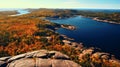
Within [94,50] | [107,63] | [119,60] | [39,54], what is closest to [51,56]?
[39,54]

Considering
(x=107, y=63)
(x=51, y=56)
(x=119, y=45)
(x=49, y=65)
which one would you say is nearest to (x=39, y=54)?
(x=51, y=56)

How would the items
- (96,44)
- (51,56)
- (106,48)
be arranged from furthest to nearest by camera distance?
(96,44) < (106,48) < (51,56)

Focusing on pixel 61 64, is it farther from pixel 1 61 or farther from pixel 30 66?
pixel 1 61

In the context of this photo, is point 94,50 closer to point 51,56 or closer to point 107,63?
point 107,63

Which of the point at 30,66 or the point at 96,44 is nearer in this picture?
the point at 30,66

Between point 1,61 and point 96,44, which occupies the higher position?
point 1,61

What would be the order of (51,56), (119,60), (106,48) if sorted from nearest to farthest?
(51,56) < (119,60) < (106,48)

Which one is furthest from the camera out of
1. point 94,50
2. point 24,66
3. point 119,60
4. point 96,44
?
point 96,44

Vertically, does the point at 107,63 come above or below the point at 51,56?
below

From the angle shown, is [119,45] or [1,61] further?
[119,45]
